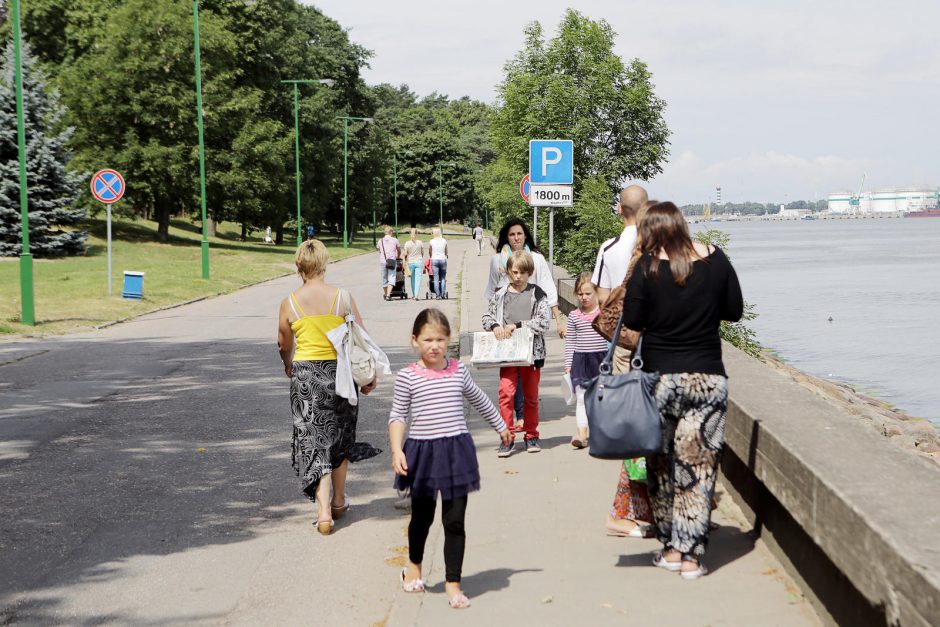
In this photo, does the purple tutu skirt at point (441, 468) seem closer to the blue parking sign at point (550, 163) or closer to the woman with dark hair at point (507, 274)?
the woman with dark hair at point (507, 274)

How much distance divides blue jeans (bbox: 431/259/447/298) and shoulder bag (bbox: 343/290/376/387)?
65.2 feet

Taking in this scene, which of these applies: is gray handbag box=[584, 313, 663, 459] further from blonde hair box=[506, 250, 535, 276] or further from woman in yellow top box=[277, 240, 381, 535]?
blonde hair box=[506, 250, 535, 276]

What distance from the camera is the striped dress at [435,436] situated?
501 centimetres

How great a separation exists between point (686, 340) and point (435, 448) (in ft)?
4.01

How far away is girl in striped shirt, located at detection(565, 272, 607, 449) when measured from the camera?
27.8 ft

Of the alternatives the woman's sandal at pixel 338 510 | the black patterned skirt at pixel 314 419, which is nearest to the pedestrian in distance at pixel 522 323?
the woman's sandal at pixel 338 510

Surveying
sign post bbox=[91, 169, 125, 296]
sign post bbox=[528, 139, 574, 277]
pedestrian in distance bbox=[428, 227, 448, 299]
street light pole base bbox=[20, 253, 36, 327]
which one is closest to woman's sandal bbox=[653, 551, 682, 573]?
sign post bbox=[528, 139, 574, 277]

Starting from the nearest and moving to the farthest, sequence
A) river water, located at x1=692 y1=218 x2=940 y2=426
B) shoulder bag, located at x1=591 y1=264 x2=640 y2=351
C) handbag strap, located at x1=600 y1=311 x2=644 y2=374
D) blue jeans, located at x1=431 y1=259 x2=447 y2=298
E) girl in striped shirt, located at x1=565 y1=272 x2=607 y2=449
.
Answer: handbag strap, located at x1=600 y1=311 x2=644 y2=374 → shoulder bag, located at x1=591 y1=264 x2=640 y2=351 → girl in striped shirt, located at x1=565 y1=272 x2=607 y2=449 → river water, located at x1=692 y1=218 x2=940 y2=426 → blue jeans, located at x1=431 y1=259 x2=447 y2=298

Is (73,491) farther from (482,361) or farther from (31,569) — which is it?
(482,361)

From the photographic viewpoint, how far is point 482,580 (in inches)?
212

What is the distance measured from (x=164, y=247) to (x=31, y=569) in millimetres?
41269

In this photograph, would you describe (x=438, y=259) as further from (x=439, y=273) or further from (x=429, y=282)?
(x=429, y=282)

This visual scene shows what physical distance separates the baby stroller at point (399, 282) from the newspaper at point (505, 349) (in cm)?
1783

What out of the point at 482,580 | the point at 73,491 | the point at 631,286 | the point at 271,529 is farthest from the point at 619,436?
the point at 73,491
